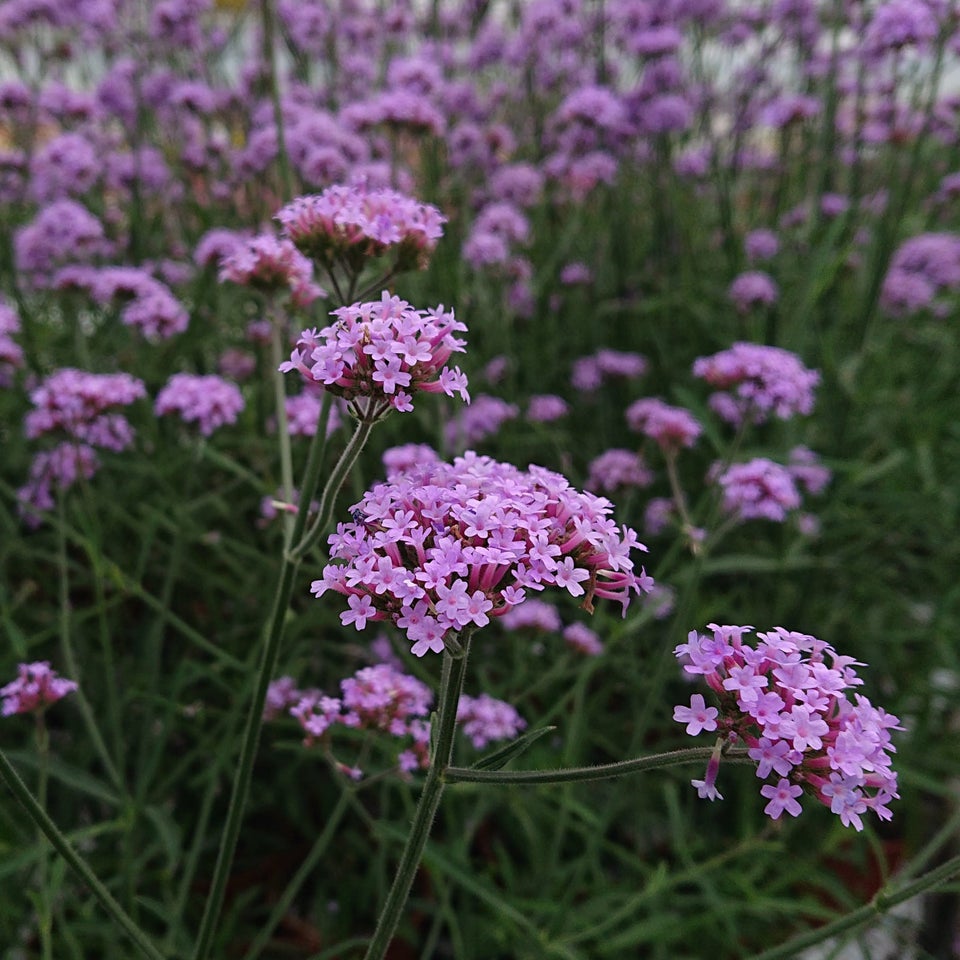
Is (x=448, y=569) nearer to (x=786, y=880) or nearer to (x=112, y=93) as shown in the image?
(x=786, y=880)

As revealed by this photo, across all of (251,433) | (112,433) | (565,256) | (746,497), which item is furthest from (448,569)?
(565,256)

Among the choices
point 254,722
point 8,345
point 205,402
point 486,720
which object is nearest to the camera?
point 254,722

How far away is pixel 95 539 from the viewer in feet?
4.18

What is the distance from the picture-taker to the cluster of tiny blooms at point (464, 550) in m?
0.65

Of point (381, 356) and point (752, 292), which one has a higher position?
point (381, 356)

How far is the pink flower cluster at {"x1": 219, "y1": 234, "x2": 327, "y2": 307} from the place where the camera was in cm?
115

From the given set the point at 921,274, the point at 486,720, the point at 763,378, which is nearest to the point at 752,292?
the point at 921,274

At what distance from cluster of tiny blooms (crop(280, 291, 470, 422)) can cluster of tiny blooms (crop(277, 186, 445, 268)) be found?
222 mm

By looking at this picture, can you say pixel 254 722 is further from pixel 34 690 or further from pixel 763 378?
pixel 763 378

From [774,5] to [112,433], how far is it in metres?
2.53

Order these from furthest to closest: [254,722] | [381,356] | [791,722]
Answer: [254,722]
[381,356]
[791,722]

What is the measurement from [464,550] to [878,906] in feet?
1.69

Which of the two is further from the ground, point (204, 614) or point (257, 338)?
point (257, 338)

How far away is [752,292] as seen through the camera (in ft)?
7.12
